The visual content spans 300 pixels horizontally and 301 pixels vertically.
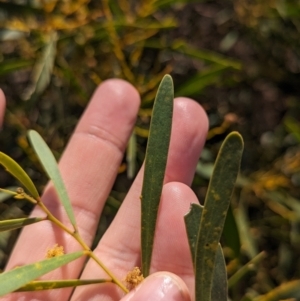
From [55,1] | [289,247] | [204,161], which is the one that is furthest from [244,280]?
[55,1]

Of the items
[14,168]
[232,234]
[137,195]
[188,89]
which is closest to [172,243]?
[137,195]

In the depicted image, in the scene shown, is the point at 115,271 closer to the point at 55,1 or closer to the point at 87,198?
the point at 87,198

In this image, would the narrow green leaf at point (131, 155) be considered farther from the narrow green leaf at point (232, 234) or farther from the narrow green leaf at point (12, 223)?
the narrow green leaf at point (12, 223)

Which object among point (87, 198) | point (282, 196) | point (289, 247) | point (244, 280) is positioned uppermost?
point (87, 198)

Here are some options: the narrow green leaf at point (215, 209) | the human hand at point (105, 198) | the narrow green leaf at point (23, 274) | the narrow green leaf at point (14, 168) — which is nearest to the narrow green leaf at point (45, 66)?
the human hand at point (105, 198)

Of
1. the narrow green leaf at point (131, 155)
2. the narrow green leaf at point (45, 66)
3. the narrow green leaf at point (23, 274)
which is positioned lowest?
the narrow green leaf at point (131, 155)
